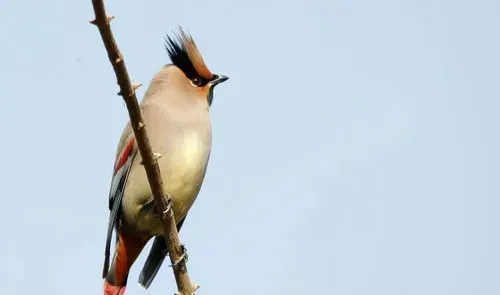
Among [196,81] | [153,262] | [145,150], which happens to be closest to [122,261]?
[153,262]

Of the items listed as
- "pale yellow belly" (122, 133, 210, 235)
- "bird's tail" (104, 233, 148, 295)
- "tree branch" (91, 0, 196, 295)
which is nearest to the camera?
"tree branch" (91, 0, 196, 295)

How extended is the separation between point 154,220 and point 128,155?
533mm

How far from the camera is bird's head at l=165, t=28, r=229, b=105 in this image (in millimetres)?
7426

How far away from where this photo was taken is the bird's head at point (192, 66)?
7426 millimetres

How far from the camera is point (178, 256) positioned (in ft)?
18.6

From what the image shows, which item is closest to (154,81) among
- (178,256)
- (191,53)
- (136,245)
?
(191,53)

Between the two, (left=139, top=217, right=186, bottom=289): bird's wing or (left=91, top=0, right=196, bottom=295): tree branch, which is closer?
(left=91, top=0, right=196, bottom=295): tree branch

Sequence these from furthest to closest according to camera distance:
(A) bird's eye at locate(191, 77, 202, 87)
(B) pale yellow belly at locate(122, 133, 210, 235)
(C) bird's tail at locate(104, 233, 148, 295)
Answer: (A) bird's eye at locate(191, 77, 202, 87), (C) bird's tail at locate(104, 233, 148, 295), (B) pale yellow belly at locate(122, 133, 210, 235)

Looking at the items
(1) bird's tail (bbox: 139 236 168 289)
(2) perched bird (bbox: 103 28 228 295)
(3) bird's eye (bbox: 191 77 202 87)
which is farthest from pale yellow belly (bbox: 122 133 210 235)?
(3) bird's eye (bbox: 191 77 202 87)

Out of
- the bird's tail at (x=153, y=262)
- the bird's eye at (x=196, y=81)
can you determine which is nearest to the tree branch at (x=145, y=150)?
the bird's tail at (x=153, y=262)

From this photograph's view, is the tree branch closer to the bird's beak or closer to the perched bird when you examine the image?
the perched bird

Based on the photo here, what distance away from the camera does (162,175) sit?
21.5ft

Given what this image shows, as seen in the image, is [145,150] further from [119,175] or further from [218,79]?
[218,79]

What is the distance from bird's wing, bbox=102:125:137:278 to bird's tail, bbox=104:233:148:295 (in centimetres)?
7
